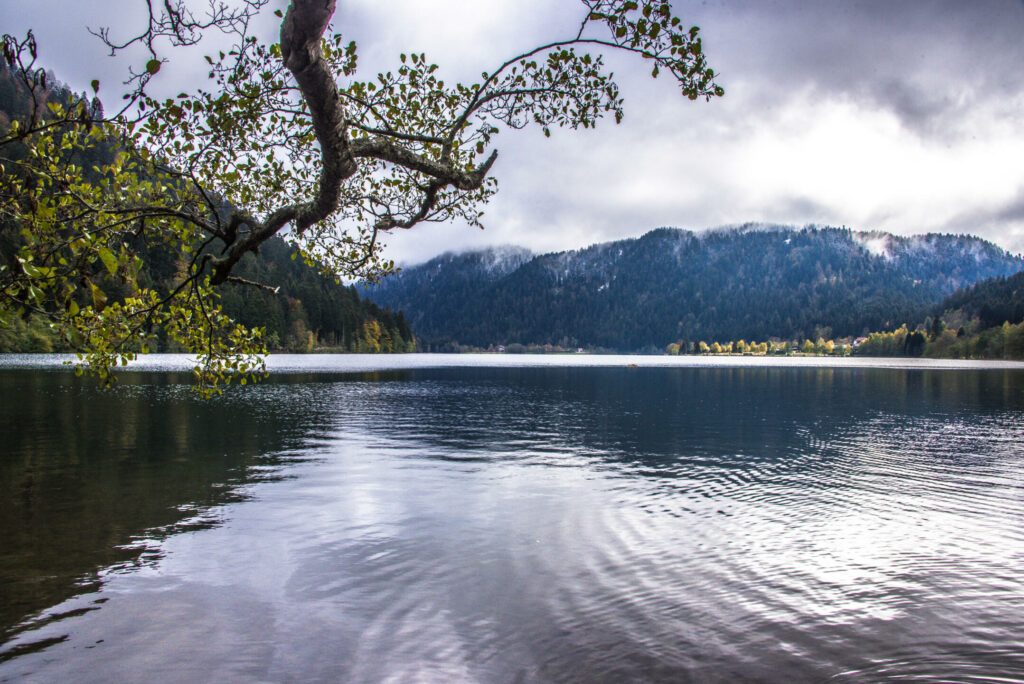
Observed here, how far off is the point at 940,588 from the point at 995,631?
2.49 metres

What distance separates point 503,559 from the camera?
17.1 m

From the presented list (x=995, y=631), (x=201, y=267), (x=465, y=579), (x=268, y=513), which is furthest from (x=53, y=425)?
(x=995, y=631)

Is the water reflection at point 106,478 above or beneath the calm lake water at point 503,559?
above

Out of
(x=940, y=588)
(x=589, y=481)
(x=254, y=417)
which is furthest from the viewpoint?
(x=254, y=417)

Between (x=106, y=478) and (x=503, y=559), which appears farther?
(x=106, y=478)

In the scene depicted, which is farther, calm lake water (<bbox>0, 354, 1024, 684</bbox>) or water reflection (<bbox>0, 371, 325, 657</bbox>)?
water reflection (<bbox>0, 371, 325, 657</bbox>)

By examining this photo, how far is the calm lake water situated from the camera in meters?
11.4

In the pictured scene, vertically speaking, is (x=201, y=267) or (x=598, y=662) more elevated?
(x=201, y=267)

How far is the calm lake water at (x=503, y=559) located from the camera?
11.4 m

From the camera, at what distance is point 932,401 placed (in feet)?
225

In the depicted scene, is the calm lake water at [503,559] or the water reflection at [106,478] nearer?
the calm lake water at [503,559]

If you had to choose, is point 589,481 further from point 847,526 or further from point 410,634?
point 410,634

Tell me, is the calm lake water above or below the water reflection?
below

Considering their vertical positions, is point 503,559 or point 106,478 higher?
point 106,478
